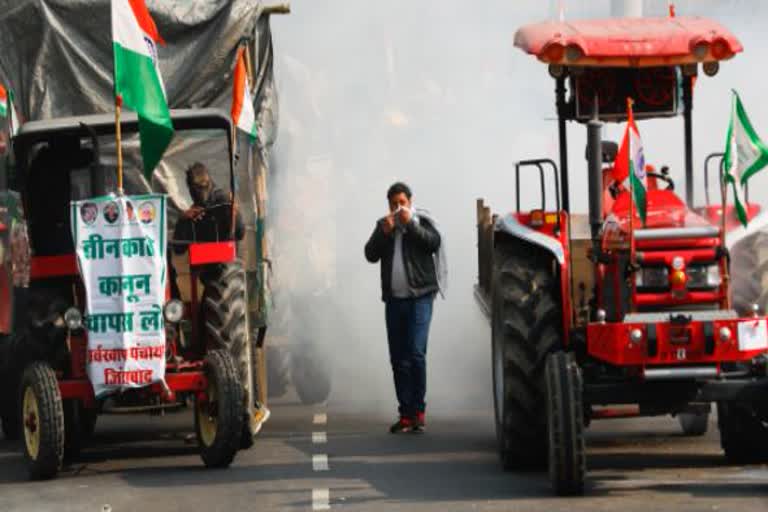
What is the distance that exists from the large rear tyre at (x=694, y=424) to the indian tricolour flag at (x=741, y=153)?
9.09 feet

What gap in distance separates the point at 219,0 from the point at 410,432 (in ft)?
17.8

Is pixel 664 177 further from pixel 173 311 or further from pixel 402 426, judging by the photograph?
pixel 402 426

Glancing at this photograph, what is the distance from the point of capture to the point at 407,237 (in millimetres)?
17578

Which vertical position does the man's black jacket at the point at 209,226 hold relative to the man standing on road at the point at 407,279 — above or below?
above

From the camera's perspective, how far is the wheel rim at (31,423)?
14.2 metres

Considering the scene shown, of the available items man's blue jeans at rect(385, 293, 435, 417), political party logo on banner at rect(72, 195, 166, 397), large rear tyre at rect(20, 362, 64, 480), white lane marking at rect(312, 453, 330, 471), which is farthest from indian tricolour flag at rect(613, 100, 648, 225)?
man's blue jeans at rect(385, 293, 435, 417)

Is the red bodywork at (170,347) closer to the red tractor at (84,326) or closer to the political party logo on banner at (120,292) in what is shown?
the red tractor at (84,326)

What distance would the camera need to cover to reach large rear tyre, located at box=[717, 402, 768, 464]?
13883mm

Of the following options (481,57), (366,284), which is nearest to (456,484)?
(366,284)

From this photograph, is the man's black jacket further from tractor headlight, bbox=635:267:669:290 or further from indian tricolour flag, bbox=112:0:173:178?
tractor headlight, bbox=635:267:669:290

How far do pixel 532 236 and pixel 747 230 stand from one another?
55.2 inches

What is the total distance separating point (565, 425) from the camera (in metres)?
12.3

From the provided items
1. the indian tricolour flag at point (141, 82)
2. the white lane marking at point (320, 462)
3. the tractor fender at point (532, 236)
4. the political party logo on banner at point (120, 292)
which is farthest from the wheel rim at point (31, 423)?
the tractor fender at point (532, 236)

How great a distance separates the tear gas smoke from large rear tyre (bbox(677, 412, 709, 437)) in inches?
78.2
